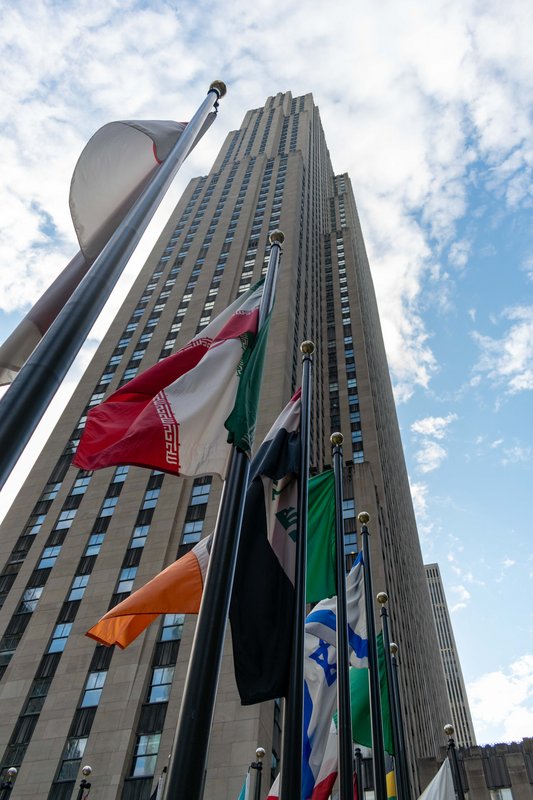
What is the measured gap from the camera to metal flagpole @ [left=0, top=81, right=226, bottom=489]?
218 inches

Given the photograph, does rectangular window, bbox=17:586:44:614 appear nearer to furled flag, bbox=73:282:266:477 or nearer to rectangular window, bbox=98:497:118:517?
rectangular window, bbox=98:497:118:517

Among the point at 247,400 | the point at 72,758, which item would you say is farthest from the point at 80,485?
the point at 247,400

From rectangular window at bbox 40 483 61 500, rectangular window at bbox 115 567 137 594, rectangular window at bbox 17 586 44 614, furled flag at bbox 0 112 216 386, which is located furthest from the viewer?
rectangular window at bbox 40 483 61 500

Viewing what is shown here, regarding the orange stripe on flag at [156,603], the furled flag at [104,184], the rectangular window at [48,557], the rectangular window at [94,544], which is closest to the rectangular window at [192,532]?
the rectangular window at [94,544]

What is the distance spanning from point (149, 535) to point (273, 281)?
31.8 metres

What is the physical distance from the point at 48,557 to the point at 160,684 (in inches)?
550

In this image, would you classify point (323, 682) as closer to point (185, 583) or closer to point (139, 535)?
point (185, 583)

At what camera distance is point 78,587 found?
39.2m

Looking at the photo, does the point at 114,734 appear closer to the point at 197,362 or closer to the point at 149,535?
the point at 149,535

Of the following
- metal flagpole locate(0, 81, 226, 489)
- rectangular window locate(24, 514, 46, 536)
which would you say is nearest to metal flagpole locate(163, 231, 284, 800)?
metal flagpole locate(0, 81, 226, 489)

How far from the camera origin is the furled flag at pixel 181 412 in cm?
914

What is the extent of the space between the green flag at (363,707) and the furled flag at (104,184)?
11.7 meters

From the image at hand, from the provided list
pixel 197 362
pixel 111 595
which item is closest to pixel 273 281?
pixel 197 362

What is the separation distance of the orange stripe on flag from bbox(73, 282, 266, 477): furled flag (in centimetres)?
246
